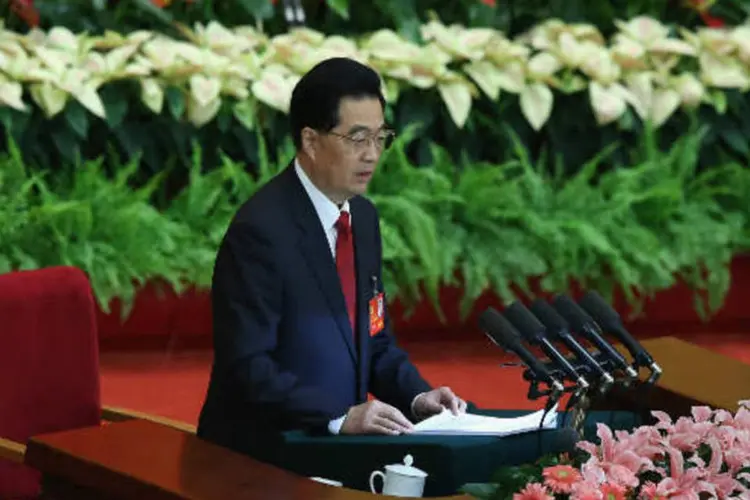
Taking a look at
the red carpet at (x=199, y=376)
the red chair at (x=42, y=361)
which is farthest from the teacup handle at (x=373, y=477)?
the red carpet at (x=199, y=376)

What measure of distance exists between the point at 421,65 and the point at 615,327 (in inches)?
147

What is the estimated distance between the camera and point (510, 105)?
6.78 metres

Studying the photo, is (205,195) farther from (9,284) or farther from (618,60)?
(9,284)

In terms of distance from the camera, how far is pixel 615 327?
9.70 feet

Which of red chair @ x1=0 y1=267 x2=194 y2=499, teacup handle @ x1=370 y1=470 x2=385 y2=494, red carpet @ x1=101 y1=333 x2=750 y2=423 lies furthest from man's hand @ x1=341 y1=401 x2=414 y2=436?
red carpet @ x1=101 y1=333 x2=750 y2=423

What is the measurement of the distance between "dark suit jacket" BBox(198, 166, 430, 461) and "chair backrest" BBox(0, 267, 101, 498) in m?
0.37

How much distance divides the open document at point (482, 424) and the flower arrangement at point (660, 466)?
11.7 inches

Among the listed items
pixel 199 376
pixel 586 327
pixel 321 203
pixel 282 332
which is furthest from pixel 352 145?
pixel 199 376

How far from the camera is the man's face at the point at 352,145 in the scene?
3.31 m

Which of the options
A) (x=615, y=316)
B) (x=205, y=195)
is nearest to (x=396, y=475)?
(x=615, y=316)

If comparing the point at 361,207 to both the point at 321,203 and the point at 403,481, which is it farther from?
the point at 403,481

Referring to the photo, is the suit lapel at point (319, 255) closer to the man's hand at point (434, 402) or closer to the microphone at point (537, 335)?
the man's hand at point (434, 402)

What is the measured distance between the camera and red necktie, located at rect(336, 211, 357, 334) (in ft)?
11.3

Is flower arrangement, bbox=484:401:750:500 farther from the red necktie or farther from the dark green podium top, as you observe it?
the red necktie
